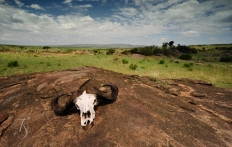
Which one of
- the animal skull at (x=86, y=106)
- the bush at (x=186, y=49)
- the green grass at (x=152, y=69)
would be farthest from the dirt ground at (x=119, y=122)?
the bush at (x=186, y=49)

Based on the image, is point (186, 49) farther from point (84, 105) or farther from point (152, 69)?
point (84, 105)

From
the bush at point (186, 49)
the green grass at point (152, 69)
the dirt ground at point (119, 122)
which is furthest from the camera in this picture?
the bush at point (186, 49)

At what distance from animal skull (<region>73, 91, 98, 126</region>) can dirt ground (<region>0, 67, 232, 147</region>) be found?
8.7 inches

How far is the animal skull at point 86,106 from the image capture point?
3885 millimetres

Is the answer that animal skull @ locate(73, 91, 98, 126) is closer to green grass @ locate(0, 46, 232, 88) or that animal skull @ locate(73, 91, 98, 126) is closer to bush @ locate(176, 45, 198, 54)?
green grass @ locate(0, 46, 232, 88)

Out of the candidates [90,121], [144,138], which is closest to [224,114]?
[144,138]

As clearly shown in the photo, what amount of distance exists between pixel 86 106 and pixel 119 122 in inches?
44.1

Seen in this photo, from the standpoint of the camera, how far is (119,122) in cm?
418

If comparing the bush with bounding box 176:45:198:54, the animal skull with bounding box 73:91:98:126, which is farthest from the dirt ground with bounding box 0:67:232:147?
the bush with bounding box 176:45:198:54

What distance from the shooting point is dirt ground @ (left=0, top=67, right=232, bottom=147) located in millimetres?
3684

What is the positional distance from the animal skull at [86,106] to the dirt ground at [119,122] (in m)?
0.22

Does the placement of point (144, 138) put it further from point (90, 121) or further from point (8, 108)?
point (8, 108)

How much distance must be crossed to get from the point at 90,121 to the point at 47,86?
11.8 ft

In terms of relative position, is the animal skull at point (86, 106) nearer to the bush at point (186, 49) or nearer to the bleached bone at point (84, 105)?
the bleached bone at point (84, 105)
